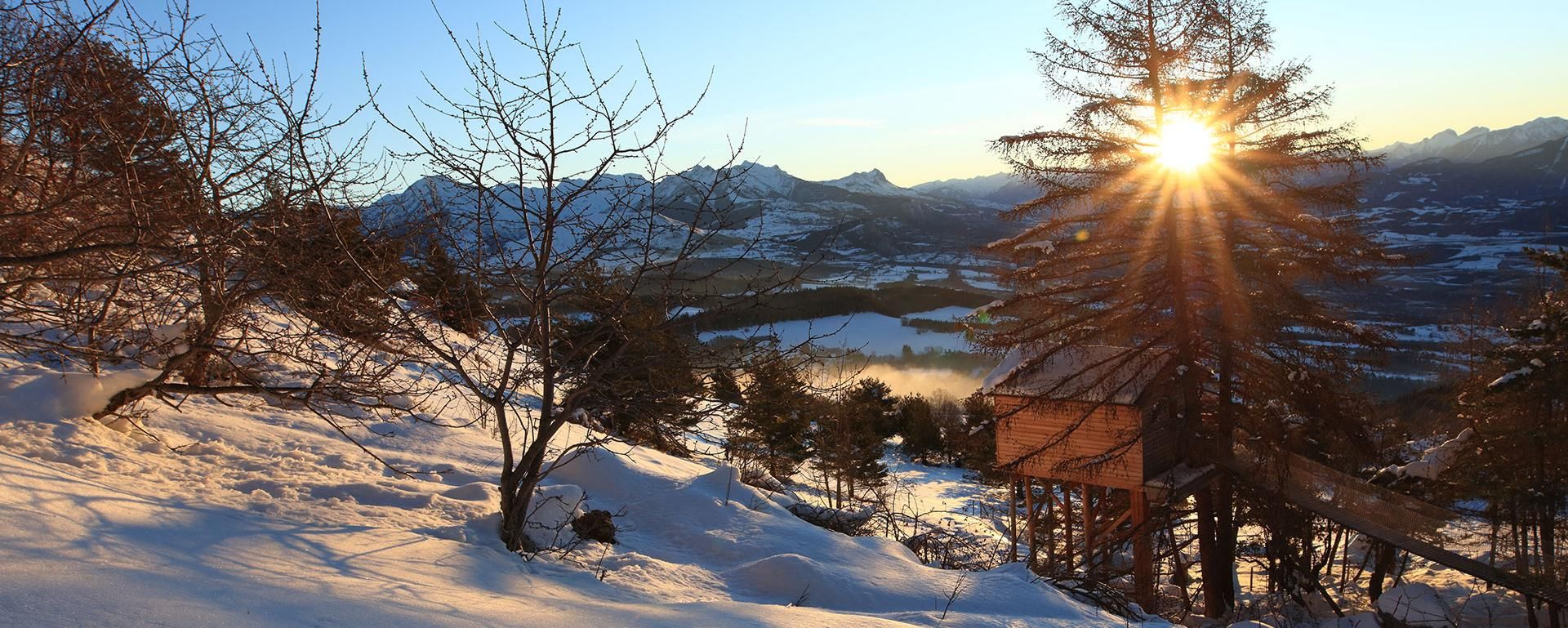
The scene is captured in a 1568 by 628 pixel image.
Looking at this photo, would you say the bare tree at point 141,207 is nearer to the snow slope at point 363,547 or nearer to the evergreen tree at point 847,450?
the snow slope at point 363,547

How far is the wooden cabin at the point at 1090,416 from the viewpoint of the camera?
12.9m

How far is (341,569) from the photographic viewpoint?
3756 mm

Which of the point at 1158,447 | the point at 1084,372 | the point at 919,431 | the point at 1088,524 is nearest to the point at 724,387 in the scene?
the point at 1084,372

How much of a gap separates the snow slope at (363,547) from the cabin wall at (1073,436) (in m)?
6.90

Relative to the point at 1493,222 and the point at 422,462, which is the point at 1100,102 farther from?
the point at 1493,222

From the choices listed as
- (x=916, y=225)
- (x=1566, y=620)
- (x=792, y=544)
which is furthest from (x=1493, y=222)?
(x=792, y=544)

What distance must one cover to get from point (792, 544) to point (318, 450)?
3.76m

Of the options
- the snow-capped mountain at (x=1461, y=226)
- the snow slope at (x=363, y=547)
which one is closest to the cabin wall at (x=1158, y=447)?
the snow-capped mountain at (x=1461, y=226)

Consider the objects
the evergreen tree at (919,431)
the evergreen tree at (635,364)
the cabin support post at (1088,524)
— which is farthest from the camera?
the evergreen tree at (919,431)

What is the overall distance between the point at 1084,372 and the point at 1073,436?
131 centimetres

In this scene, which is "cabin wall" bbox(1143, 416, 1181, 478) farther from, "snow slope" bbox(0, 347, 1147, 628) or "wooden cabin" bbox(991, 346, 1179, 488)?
"snow slope" bbox(0, 347, 1147, 628)

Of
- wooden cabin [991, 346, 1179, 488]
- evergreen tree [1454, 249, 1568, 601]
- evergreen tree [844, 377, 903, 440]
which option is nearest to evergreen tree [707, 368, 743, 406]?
wooden cabin [991, 346, 1179, 488]

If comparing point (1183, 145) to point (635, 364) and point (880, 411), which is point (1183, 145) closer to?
point (635, 364)

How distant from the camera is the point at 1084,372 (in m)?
13.0
